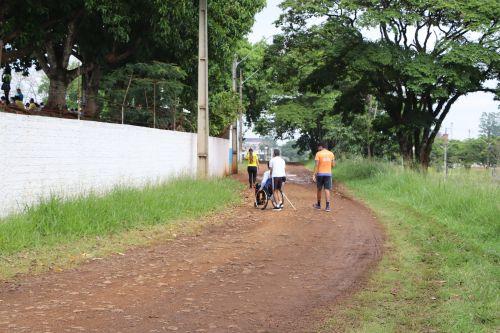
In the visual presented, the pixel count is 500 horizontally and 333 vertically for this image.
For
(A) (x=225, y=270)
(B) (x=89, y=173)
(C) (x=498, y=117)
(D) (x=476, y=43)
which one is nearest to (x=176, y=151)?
(B) (x=89, y=173)

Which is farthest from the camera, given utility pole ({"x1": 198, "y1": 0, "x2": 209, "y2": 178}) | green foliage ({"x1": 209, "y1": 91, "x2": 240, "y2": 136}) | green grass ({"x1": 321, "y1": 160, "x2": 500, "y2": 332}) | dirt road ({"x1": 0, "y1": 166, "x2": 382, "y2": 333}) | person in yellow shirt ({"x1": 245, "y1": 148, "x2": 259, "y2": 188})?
green foliage ({"x1": 209, "y1": 91, "x2": 240, "y2": 136})

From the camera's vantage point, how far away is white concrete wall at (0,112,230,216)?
8609mm

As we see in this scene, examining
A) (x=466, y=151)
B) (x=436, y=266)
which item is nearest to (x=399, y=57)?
(x=436, y=266)

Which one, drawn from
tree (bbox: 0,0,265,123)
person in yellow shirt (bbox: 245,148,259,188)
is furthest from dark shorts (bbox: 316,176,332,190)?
tree (bbox: 0,0,265,123)

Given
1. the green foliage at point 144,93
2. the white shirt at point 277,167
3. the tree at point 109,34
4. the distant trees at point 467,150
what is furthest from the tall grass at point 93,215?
the distant trees at point 467,150

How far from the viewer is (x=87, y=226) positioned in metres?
8.70

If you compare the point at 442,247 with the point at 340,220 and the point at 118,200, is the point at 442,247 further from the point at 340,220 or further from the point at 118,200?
the point at 118,200

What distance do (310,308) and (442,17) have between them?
20.7m

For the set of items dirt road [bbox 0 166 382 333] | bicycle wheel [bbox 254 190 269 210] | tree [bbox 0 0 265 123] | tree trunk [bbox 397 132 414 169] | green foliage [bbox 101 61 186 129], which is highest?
tree [bbox 0 0 265 123]

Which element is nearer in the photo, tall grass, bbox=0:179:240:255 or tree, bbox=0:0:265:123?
tall grass, bbox=0:179:240:255

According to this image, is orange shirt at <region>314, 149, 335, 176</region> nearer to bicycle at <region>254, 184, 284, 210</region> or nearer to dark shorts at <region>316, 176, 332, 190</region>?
dark shorts at <region>316, 176, 332, 190</region>

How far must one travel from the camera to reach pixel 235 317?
16.8 feet

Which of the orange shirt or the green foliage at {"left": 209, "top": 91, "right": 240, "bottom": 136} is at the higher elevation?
the green foliage at {"left": 209, "top": 91, "right": 240, "bottom": 136}

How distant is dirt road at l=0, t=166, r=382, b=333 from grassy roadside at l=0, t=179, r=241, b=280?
432mm
